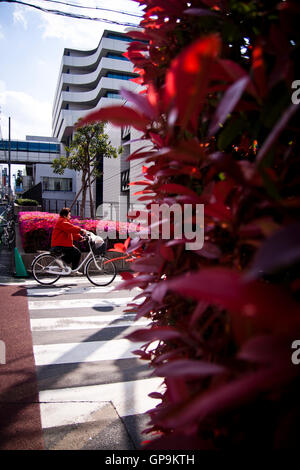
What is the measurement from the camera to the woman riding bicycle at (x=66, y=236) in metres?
7.40

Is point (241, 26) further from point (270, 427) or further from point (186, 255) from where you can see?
point (270, 427)

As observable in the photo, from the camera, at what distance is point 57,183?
4025cm

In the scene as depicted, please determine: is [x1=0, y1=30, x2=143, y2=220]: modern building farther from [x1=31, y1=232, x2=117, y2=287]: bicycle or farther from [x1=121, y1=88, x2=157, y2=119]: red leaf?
[x1=121, y1=88, x2=157, y2=119]: red leaf

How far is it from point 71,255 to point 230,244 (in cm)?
Answer: 735

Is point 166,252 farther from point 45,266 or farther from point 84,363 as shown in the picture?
point 45,266

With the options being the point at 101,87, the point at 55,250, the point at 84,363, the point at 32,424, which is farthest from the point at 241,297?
the point at 101,87

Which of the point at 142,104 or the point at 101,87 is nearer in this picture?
the point at 142,104

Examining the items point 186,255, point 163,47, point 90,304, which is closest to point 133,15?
point 90,304

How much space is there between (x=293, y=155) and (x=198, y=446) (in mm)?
744

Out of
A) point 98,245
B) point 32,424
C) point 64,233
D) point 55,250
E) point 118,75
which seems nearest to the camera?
point 32,424

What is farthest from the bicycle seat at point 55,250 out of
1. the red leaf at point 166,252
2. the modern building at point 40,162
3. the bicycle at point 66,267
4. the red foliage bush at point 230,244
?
the modern building at point 40,162

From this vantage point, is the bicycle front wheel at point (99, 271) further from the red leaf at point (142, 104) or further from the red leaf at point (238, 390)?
the red leaf at point (238, 390)

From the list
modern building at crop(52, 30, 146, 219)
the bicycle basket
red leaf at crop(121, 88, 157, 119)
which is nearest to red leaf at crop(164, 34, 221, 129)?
red leaf at crop(121, 88, 157, 119)

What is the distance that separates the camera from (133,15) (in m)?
8.31
